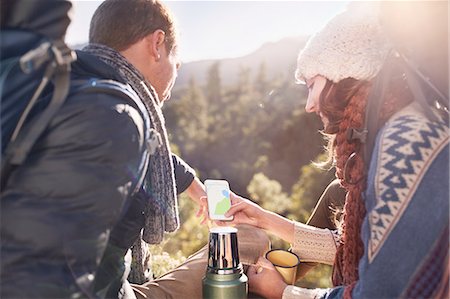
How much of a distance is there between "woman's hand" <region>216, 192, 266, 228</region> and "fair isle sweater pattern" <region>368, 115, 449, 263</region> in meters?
0.91

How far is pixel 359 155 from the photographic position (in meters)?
1.67

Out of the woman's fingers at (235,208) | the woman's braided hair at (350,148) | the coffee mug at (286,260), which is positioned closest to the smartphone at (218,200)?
the woman's fingers at (235,208)

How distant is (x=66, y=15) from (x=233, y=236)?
0.97 m

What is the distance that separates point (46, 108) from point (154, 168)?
0.63 metres

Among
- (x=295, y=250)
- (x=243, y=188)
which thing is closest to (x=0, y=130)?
(x=295, y=250)

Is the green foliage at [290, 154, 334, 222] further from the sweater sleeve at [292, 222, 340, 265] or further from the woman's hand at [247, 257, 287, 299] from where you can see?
the woman's hand at [247, 257, 287, 299]

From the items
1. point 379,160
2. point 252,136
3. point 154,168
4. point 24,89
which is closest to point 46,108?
point 24,89

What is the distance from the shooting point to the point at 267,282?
200 centimetres

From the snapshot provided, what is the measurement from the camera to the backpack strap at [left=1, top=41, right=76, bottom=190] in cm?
119

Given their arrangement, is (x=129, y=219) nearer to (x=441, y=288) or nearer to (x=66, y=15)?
(x=66, y=15)

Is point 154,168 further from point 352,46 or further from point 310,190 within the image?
point 310,190

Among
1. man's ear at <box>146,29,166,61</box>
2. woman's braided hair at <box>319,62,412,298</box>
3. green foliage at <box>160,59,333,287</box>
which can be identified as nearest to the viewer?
woman's braided hair at <box>319,62,412,298</box>

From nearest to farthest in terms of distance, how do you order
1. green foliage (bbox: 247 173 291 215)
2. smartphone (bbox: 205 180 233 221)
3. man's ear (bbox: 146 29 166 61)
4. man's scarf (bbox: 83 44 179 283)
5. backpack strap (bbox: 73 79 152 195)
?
backpack strap (bbox: 73 79 152 195) → man's scarf (bbox: 83 44 179 283) → man's ear (bbox: 146 29 166 61) → smartphone (bbox: 205 180 233 221) → green foliage (bbox: 247 173 291 215)

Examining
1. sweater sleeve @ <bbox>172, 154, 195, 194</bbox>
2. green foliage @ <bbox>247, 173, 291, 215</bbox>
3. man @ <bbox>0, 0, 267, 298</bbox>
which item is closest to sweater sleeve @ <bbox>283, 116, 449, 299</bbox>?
man @ <bbox>0, 0, 267, 298</bbox>
